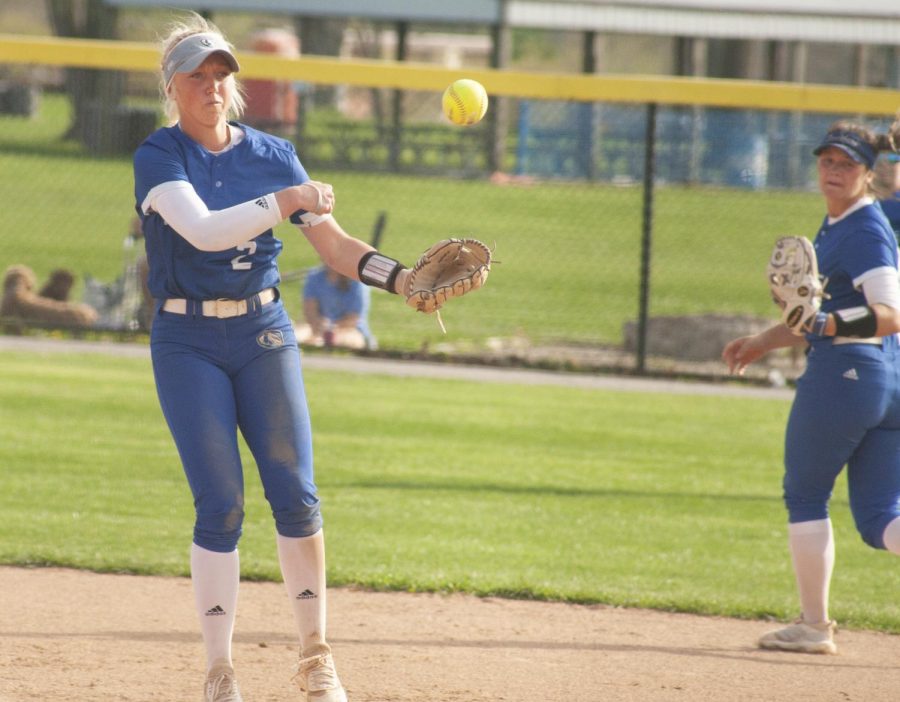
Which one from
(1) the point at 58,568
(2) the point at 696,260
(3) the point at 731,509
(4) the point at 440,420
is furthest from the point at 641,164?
(1) the point at 58,568

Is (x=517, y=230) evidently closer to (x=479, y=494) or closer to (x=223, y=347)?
(x=479, y=494)

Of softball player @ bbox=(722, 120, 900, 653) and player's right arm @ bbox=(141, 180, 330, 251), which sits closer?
player's right arm @ bbox=(141, 180, 330, 251)

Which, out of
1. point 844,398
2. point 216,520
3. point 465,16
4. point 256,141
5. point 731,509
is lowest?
point 731,509

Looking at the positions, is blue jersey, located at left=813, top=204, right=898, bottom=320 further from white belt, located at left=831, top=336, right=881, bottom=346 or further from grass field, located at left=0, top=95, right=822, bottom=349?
grass field, located at left=0, top=95, right=822, bottom=349

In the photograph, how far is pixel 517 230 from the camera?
19.0m

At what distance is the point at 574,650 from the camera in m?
5.02

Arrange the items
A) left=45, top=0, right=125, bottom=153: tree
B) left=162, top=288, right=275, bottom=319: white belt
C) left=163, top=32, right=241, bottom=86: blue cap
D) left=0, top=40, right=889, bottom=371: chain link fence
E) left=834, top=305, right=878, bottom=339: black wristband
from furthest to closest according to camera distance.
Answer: left=45, top=0, right=125, bottom=153: tree, left=0, top=40, right=889, bottom=371: chain link fence, left=834, top=305, right=878, bottom=339: black wristband, left=162, top=288, right=275, bottom=319: white belt, left=163, top=32, right=241, bottom=86: blue cap

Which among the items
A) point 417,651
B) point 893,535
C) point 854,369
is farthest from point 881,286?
point 417,651

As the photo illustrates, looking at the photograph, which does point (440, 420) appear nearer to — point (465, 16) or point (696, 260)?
point (696, 260)

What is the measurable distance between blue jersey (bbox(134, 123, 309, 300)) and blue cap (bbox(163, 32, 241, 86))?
8.0 inches

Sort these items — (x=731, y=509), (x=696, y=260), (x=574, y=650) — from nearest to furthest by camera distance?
(x=574, y=650)
(x=731, y=509)
(x=696, y=260)

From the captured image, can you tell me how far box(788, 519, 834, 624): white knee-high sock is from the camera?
4.91m

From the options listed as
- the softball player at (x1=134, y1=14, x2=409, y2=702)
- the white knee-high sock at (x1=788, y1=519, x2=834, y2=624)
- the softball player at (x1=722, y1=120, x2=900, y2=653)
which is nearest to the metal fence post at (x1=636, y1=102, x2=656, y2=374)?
the white knee-high sock at (x1=788, y1=519, x2=834, y2=624)

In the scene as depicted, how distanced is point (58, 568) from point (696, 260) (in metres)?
13.1
